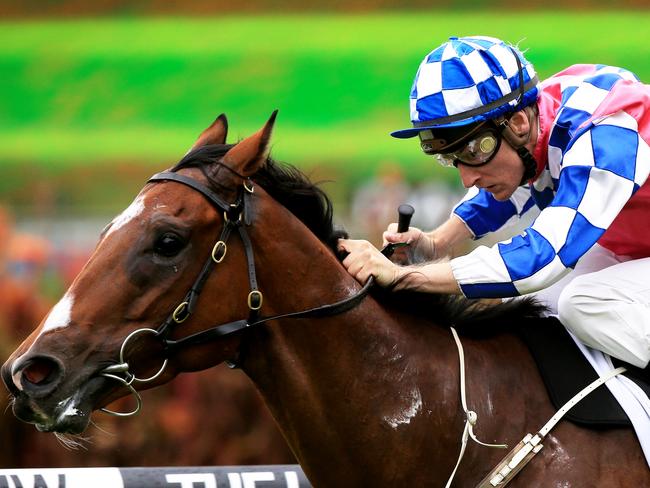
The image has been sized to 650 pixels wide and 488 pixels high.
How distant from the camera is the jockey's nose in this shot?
2.54m

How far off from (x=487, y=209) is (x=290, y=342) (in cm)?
112

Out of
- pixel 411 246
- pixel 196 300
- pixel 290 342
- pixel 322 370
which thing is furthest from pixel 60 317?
pixel 411 246

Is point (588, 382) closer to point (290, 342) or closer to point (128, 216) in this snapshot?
point (290, 342)

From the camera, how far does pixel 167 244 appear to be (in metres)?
2.69

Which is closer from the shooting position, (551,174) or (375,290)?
(375,290)

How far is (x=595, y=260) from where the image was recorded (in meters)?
3.29

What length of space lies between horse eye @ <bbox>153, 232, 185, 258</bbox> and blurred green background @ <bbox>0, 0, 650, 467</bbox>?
6.06 m

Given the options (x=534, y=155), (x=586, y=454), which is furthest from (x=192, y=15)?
(x=586, y=454)

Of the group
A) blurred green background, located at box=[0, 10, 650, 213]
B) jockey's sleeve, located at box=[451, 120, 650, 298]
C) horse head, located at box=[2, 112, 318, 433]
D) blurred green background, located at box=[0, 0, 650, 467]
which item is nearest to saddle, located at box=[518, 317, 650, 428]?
jockey's sleeve, located at box=[451, 120, 650, 298]

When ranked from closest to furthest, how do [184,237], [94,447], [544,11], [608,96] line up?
[184,237], [608,96], [94,447], [544,11]

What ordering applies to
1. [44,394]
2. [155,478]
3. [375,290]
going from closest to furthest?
[44,394]
[375,290]
[155,478]

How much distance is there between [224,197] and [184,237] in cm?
18

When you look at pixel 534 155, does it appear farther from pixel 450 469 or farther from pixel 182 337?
→ pixel 182 337

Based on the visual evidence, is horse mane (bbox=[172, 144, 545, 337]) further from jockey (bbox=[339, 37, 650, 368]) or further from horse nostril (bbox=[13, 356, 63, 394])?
horse nostril (bbox=[13, 356, 63, 394])
